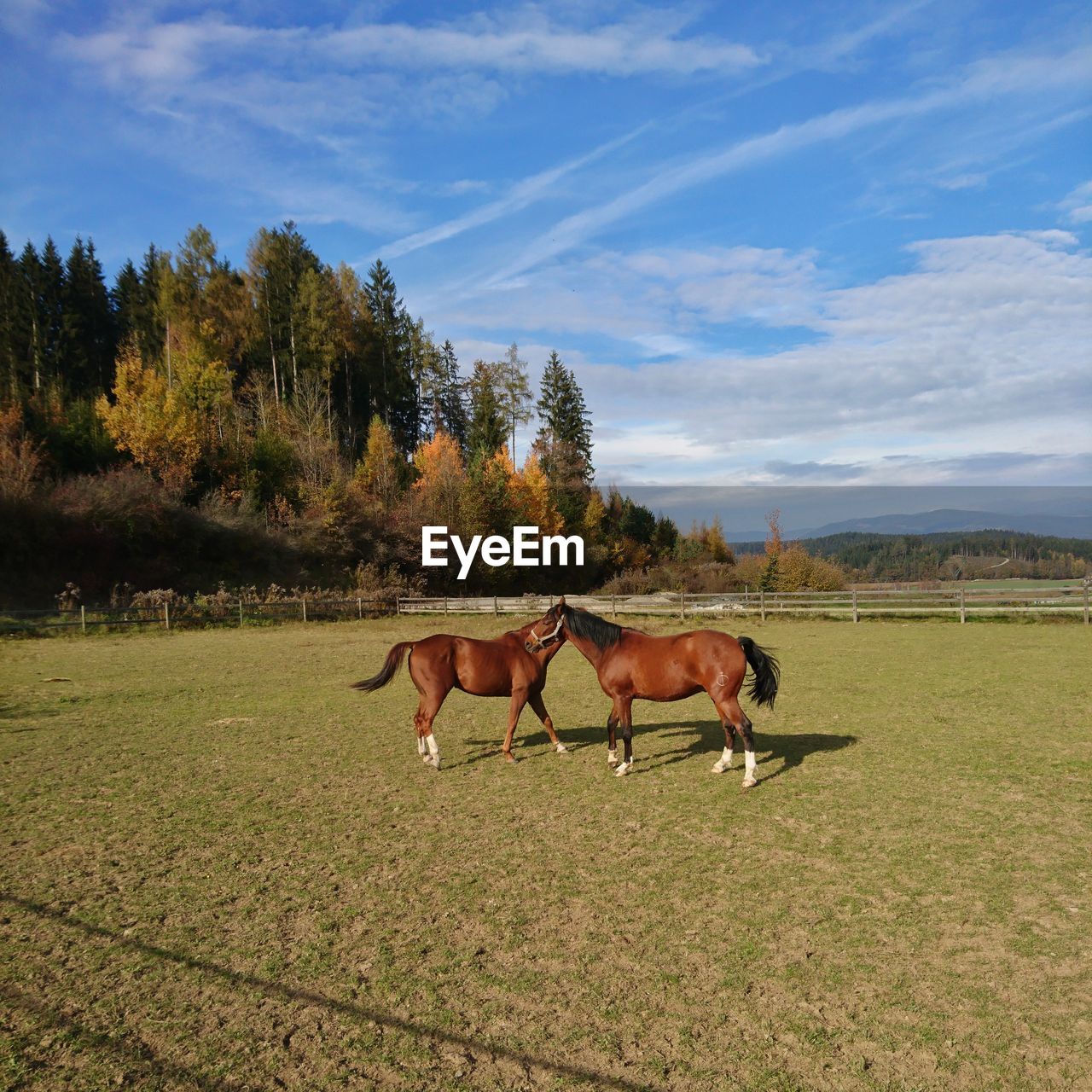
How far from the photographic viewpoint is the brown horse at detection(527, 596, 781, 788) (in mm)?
6762

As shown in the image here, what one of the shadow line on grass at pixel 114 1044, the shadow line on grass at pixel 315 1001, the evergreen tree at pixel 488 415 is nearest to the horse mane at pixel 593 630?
the shadow line on grass at pixel 315 1001

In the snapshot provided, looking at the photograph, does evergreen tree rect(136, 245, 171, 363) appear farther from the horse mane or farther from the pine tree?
the horse mane

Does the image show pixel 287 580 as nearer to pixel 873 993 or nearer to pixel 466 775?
pixel 466 775

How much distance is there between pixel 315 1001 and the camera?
11.0ft

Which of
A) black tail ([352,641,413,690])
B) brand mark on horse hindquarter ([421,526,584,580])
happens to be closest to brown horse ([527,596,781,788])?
black tail ([352,641,413,690])

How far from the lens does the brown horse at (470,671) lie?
743 centimetres

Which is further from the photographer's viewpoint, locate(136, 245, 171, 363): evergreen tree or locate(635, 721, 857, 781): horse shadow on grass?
locate(136, 245, 171, 363): evergreen tree

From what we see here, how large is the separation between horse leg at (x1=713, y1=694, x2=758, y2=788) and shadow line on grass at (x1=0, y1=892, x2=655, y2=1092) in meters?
Result: 4.03

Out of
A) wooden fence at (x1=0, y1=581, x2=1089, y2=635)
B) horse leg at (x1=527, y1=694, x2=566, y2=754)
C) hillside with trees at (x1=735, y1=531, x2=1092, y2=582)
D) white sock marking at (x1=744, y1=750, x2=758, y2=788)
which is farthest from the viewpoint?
hillside with trees at (x1=735, y1=531, x2=1092, y2=582)

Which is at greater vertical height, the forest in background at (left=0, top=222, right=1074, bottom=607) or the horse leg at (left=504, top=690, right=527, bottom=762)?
the forest in background at (left=0, top=222, right=1074, bottom=607)

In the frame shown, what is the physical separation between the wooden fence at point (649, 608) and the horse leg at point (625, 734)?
1686 centimetres

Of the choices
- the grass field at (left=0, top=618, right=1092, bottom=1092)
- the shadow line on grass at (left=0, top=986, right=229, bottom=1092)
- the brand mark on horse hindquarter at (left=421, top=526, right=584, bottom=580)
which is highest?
the brand mark on horse hindquarter at (left=421, top=526, right=584, bottom=580)

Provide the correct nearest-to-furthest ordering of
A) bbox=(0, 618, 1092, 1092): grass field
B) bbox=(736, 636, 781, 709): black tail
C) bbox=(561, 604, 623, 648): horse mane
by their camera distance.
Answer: bbox=(0, 618, 1092, 1092): grass field → bbox=(736, 636, 781, 709): black tail → bbox=(561, 604, 623, 648): horse mane

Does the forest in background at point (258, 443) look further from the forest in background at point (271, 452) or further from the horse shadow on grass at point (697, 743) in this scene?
the horse shadow on grass at point (697, 743)
